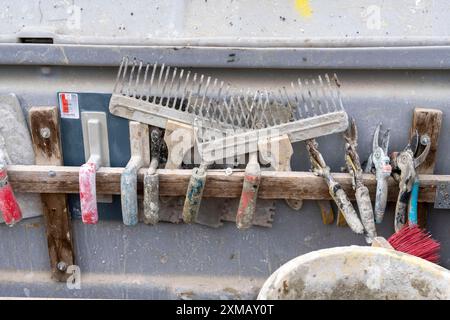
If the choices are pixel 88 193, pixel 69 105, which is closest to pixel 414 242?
pixel 88 193

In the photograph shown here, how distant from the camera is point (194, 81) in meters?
1.48

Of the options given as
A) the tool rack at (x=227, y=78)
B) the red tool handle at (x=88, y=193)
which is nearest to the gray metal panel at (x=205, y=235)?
the tool rack at (x=227, y=78)

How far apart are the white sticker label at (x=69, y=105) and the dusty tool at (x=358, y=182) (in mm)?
749

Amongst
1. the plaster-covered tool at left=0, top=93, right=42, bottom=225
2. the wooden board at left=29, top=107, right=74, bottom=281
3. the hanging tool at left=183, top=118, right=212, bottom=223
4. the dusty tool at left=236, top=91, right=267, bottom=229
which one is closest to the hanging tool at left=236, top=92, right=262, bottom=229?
the dusty tool at left=236, top=91, right=267, bottom=229

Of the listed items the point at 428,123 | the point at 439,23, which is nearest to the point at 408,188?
the point at 428,123

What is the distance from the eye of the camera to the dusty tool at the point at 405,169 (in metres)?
1.41

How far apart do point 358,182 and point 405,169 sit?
12 centimetres

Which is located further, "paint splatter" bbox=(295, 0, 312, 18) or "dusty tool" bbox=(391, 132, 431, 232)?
"paint splatter" bbox=(295, 0, 312, 18)

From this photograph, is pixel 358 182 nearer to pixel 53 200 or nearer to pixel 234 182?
pixel 234 182

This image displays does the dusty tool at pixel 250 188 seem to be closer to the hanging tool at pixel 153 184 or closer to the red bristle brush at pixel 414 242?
the hanging tool at pixel 153 184

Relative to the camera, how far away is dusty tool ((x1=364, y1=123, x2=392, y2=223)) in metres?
1.42

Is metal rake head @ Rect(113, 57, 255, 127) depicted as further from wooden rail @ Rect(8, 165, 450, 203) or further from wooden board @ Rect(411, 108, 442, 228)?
wooden board @ Rect(411, 108, 442, 228)

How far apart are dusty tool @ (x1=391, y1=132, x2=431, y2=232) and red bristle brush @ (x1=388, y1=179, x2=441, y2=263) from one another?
2cm

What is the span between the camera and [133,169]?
145cm
